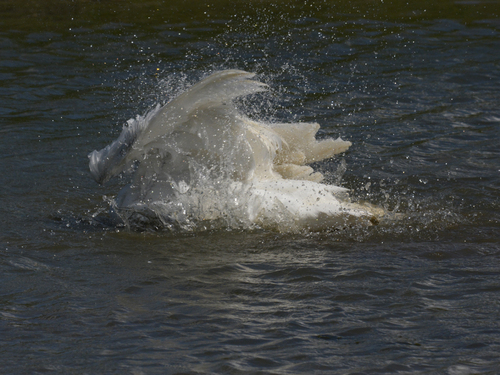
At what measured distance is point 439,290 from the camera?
4750 millimetres

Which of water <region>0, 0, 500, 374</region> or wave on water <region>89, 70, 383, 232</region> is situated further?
wave on water <region>89, 70, 383, 232</region>

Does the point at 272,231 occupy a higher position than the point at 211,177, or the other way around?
the point at 211,177

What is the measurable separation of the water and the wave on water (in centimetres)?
15

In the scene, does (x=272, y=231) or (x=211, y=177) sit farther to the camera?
(x=272, y=231)

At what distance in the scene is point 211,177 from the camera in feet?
19.3

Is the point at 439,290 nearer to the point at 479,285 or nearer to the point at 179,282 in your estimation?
the point at 479,285

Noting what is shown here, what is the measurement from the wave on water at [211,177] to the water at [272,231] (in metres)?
0.15

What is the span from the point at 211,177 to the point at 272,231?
2.29ft

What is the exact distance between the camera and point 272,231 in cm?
607

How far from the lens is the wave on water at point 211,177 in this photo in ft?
18.5

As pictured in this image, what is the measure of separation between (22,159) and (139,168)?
8.57ft

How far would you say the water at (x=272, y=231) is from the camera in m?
4.09

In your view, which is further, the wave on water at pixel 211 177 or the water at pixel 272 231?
the wave on water at pixel 211 177

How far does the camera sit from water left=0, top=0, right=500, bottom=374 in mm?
4090
